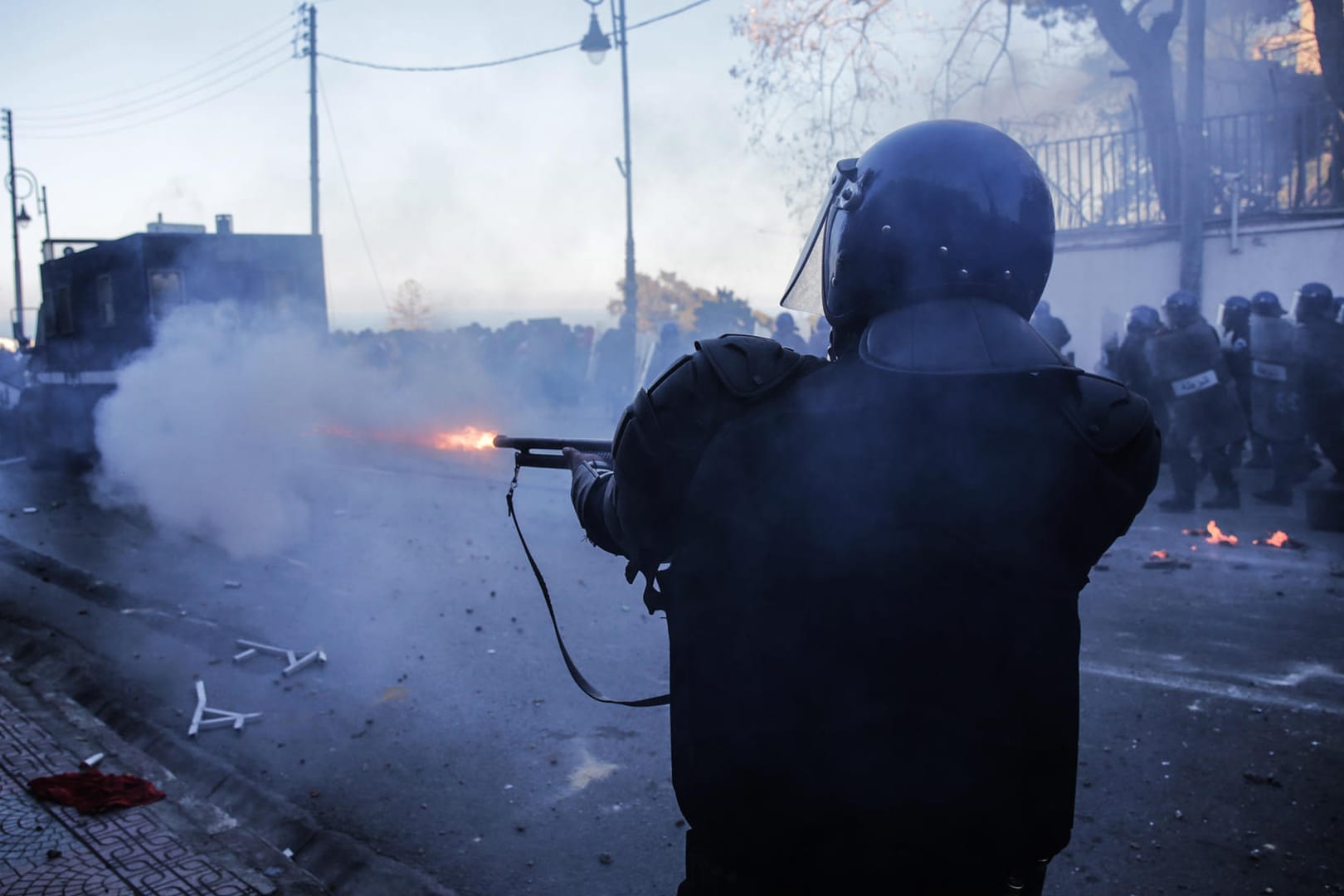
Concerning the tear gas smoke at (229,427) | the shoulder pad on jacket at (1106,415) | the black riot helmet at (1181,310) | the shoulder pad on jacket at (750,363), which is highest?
the black riot helmet at (1181,310)

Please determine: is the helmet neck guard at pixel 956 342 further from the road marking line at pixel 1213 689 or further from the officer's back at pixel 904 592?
the road marking line at pixel 1213 689

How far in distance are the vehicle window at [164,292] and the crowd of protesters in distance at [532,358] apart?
467 centimetres

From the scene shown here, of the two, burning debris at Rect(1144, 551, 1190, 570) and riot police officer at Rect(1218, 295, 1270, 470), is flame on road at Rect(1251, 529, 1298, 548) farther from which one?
riot police officer at Rect(1218, 295, 1270, 470)

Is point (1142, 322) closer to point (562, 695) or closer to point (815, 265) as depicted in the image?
point (562, 695)

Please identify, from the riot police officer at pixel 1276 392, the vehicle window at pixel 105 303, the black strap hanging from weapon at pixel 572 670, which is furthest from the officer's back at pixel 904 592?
the vehicle window at pixel 105 303

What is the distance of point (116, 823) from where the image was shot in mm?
3654

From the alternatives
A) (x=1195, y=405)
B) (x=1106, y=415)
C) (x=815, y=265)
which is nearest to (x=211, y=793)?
(x=815, y=265)

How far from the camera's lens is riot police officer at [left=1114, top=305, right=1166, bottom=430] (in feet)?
32.1

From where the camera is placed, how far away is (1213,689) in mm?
4785

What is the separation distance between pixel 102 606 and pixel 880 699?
6968 mm

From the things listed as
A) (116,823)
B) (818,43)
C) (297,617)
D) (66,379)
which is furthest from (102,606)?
(818,43)

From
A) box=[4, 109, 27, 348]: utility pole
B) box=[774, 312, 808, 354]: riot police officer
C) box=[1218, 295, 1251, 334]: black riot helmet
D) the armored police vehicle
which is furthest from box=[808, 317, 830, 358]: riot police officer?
box=[4, 109, 27, 348]: utility pole

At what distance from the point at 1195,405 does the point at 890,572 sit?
9206 mm

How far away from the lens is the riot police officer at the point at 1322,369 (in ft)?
28.3
